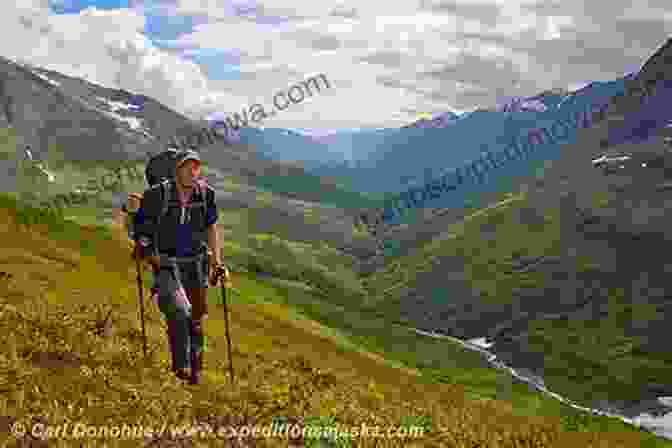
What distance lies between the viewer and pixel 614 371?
643 ft

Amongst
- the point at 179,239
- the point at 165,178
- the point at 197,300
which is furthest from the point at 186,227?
the point at 197,300

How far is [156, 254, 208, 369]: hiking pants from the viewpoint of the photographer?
1352 cm

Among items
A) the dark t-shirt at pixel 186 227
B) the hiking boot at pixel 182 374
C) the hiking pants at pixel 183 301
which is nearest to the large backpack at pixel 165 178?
the dark t-shirt at pixel 186 227

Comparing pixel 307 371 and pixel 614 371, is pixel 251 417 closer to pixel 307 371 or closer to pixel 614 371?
pixel 307 371

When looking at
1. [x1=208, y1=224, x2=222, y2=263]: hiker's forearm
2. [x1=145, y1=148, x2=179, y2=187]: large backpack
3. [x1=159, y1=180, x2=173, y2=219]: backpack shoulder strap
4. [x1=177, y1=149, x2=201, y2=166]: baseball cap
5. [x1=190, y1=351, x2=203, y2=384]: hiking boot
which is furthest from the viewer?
[x1=208, y1=224, x2=222, y2=263]: hiker's forearm

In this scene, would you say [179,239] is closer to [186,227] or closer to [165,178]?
[186,227]

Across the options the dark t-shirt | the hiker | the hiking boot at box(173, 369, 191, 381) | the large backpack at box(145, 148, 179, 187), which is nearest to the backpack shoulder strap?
the hiker

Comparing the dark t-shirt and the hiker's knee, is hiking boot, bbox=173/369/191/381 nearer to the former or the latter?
the hiker's knee

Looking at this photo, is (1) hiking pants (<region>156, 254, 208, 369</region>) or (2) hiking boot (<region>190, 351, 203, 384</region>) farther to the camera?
(2) hiking boot (<region>190, 351, 203, 384</region>)

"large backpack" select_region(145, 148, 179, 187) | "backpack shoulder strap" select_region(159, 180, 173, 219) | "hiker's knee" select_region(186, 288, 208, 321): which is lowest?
"hiker's knee" select_region(186, 288, 208, 321)

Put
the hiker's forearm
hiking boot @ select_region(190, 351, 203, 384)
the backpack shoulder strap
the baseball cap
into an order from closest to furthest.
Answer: the baseball cap < the backpack shoulder strap < hiking boot @ select_region(190, 351, 203, 384) < the hiker's forearm

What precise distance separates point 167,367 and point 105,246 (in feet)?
200

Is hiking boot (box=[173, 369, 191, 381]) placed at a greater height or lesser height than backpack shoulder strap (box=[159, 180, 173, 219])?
lesser

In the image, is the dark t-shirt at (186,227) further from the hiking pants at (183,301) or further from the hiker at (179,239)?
the hiking pants at (183,301)
